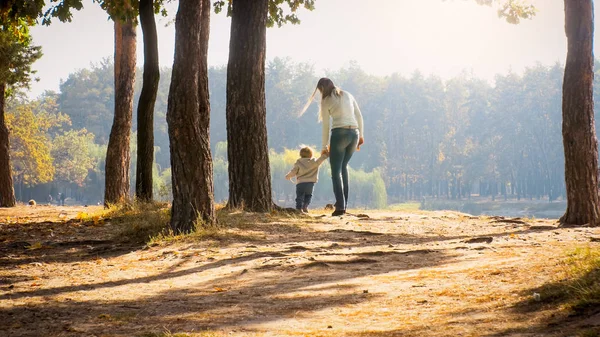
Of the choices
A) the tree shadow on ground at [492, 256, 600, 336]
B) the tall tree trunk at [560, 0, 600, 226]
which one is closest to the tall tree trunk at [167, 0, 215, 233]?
the tall tree trunk at [560, 0, 600, 226]

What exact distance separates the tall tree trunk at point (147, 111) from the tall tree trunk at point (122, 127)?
2.38 meters

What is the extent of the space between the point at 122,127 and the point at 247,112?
6.05 m

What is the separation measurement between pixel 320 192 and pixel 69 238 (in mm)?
83107

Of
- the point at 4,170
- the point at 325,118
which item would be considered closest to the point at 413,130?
the point at 4,170

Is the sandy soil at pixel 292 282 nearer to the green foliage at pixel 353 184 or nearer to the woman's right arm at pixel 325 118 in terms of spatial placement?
the woman's right arm at pixel 325 118

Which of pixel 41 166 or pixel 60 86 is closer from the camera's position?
pixel 41 166

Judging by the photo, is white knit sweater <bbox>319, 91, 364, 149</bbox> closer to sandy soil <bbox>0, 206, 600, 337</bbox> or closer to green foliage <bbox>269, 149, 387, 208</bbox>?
sandy soil <bbox>0, 206, 600, 337</bbox>

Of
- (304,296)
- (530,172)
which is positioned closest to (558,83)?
(530,172)

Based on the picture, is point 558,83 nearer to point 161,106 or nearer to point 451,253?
point 161,106

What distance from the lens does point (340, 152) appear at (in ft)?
40.4

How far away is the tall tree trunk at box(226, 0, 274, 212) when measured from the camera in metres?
12.2

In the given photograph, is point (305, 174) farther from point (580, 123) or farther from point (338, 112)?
point (580, 123)

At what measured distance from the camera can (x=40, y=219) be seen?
15.1 m

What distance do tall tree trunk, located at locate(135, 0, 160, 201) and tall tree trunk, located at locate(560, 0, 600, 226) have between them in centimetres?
698
